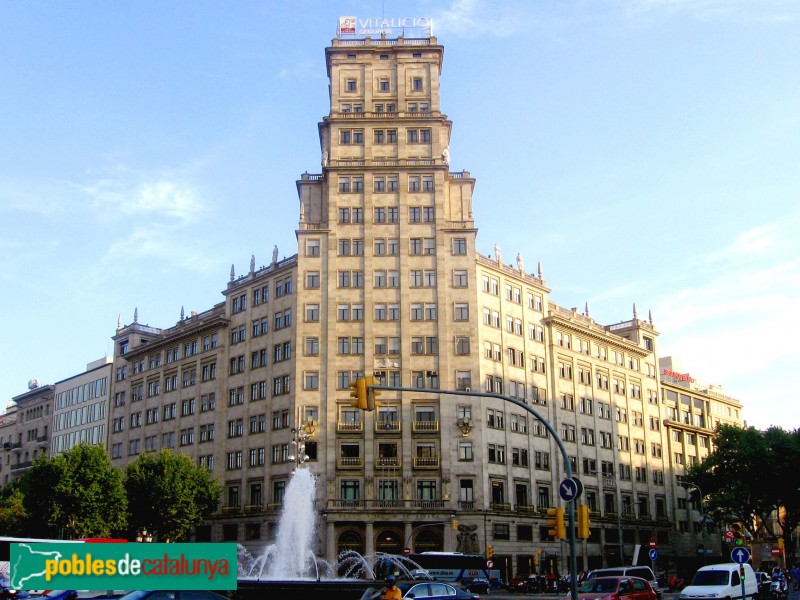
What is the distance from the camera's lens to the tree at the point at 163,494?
68562mm

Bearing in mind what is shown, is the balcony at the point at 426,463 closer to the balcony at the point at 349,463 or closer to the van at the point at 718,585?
the balcony at the point at 349,463

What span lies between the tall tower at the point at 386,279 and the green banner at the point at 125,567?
171 feet

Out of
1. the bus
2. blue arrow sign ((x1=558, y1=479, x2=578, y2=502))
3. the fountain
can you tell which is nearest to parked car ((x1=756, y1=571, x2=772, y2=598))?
the bus

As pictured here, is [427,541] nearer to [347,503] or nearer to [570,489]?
[347,503]

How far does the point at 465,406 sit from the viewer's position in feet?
242

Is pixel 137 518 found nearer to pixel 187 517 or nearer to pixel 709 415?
pixel 187 517

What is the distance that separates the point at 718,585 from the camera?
36.0 m

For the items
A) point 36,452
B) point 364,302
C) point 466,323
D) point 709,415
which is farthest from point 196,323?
point 709,415

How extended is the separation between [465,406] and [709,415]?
5024cm

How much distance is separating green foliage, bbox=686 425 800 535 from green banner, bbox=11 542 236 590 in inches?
2624

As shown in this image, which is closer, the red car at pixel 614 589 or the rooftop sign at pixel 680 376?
the red car at pixel 614 589

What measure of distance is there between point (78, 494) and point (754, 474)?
54.4m

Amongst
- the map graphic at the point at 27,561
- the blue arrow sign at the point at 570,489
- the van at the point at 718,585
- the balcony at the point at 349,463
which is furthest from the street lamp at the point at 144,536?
the map graphic at the point at 27,561

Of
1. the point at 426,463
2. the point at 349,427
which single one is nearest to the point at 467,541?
the point at 426,463
